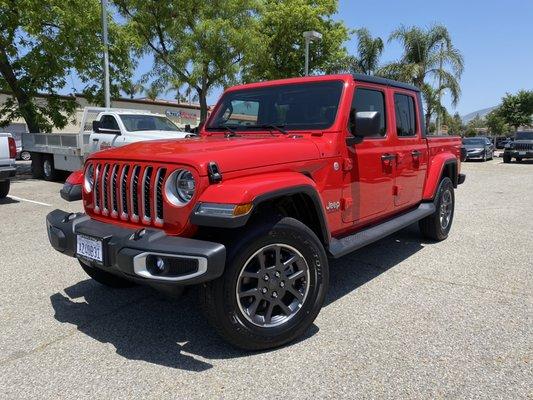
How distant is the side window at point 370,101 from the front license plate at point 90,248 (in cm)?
242

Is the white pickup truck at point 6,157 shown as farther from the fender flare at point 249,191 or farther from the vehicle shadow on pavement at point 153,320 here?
the fender flare at point 249,191

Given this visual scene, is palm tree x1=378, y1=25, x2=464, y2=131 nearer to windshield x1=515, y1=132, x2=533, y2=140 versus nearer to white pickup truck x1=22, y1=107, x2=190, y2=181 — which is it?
windshield x1=515, y1=132, x2=533, y2=140

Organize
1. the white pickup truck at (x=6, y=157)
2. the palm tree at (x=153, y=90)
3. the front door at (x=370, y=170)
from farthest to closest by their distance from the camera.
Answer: the palm tree at (x=153, y=90) → the white pickup truck at (x=6, y=157) → the front door at (x=370, y=170)

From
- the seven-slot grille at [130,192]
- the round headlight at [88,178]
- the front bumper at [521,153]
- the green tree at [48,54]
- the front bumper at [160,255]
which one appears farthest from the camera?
the front bumper at [521,153]

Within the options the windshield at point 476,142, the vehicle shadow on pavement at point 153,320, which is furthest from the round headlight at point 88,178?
the windshield at point 476,142

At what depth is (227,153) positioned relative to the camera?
3088mm

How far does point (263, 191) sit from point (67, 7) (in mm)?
13725

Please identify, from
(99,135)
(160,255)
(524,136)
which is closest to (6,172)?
(99,135)

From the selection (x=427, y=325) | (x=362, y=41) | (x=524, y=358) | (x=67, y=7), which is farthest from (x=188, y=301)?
(x=362, y=41)

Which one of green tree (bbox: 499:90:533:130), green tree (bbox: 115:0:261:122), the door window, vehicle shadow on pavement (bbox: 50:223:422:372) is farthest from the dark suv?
green tree (bbox: 499:90:533:130)

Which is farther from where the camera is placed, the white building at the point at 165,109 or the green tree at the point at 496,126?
the green tree at the point at 496,126

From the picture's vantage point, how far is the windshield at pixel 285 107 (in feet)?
13.3

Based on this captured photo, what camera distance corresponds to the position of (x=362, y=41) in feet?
82.9

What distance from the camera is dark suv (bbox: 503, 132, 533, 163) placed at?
23.4 m
